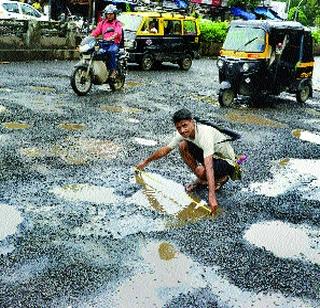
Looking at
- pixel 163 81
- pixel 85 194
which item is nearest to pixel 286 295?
pixel 85 194

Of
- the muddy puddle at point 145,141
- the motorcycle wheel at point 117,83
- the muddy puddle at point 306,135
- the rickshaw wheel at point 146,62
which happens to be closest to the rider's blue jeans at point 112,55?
the motorcycle wheel at point 117,83

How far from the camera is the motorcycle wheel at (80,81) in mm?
10867

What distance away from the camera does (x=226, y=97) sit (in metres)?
11.7

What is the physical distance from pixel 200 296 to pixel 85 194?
2.28 metres

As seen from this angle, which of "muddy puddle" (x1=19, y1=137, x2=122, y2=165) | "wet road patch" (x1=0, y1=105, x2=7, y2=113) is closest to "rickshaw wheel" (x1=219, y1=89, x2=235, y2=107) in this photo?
Answer: "muddy puddle" (x1=19, y1=137, x2=122, y2=165)

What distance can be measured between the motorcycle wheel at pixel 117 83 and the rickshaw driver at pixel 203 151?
20.0ft

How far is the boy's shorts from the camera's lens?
572cm

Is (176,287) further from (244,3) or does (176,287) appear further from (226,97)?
(244,3)

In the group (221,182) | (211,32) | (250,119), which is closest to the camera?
(221,182)

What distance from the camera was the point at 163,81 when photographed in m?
14.7

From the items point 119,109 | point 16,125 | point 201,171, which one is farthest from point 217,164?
point 119,109

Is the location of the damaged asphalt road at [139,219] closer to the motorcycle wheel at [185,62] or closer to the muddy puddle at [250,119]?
the muddy puddle at [250,119]

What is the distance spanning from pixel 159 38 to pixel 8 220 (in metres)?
12.9

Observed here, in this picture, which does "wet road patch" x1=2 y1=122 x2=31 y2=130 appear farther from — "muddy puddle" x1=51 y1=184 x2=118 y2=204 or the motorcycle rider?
the motorcycle rider
